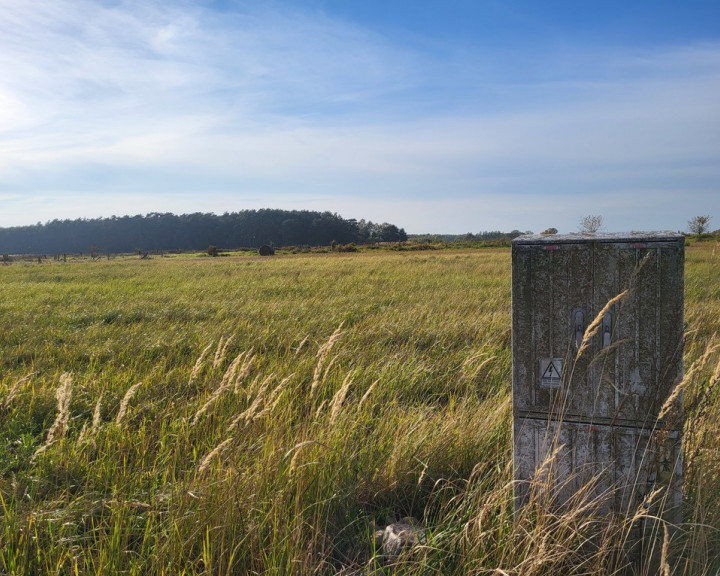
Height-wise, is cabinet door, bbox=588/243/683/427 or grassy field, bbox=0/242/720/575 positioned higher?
cabinet door, bbox=588/243/683/427

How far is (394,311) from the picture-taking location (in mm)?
10000

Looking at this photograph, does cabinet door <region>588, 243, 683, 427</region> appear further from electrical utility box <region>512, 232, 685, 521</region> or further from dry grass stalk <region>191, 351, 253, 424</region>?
dry grass stalk <region>191, 351, 253, 424</region>

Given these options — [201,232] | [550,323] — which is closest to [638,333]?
[550,323]

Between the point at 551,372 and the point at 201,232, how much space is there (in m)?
123

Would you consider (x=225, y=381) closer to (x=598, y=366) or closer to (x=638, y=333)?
(x=598, y=366)

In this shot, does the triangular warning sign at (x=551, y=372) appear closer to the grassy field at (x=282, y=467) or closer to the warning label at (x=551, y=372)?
the warning label at (x=551, y=372)

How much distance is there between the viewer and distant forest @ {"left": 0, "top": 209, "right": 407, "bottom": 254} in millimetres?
111125

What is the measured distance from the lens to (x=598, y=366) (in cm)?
247

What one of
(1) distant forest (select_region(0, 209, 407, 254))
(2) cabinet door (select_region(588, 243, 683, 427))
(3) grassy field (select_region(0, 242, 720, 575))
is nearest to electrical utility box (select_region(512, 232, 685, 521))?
(2) cabinet door (select_region(588, 243, 683, 427))

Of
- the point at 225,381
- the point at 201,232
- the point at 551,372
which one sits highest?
the point at 201,232

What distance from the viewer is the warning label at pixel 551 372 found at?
251 cm

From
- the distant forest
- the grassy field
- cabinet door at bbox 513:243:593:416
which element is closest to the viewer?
the grassy field

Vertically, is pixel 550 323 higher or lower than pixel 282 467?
higher

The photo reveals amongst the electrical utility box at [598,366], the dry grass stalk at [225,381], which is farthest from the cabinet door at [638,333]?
the dry grass stalk at [225,381]
